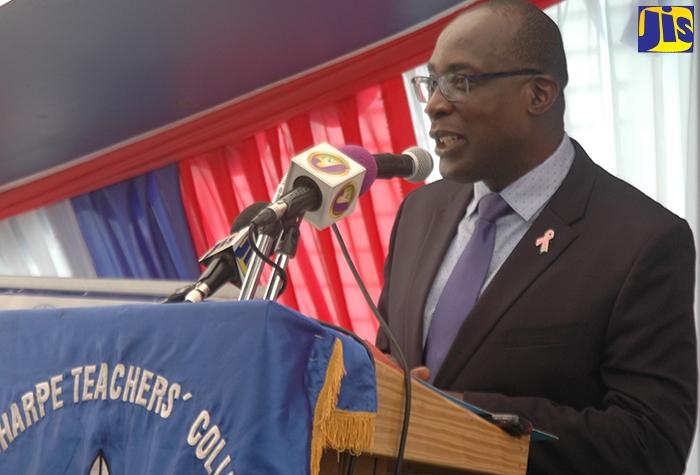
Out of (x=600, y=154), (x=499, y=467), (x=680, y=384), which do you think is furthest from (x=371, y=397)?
(x=600, y=154)

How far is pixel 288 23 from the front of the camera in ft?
12.2

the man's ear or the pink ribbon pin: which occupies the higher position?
the man's ear

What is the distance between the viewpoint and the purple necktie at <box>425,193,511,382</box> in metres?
1.75

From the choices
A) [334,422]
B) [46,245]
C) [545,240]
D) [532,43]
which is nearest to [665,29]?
[532,43]

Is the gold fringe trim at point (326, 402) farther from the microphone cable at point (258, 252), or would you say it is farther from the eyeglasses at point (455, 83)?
the eyeglasses at point (455, 83)

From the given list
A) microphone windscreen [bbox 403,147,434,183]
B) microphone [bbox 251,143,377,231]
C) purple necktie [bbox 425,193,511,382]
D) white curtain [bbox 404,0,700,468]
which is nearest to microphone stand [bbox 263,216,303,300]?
microphone [bbox 251,143,377,231]

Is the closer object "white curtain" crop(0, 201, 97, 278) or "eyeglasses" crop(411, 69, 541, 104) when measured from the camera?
"eyeglasses" crop(411, 69, 541, 104)

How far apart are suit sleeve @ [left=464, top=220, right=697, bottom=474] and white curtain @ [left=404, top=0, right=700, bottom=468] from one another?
5.56 feet

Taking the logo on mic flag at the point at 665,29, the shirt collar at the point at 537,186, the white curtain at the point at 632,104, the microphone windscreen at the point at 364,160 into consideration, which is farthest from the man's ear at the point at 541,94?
the logo on mic flag at the point at 665,29

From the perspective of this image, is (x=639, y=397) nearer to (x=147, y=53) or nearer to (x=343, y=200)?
(x=343, y=200)

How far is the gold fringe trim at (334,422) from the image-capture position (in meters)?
0.87

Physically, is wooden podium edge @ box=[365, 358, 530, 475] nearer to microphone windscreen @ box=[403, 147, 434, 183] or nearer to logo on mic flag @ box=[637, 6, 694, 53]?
microphone windscreen @ box=[403, 147, 434, 183]

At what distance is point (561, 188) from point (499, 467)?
31.2 inches

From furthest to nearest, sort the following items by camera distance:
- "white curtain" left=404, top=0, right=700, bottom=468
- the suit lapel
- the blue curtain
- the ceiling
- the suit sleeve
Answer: the blue curtain, the ceiling, "white curtain" left=404, top=0, right=700, bottom=468, the suit lapel, the suit sleeve
